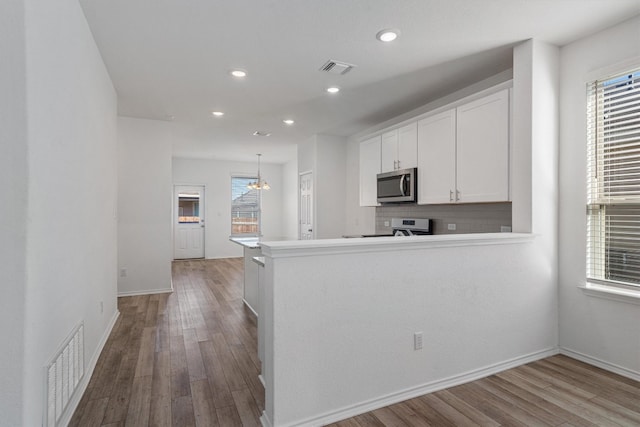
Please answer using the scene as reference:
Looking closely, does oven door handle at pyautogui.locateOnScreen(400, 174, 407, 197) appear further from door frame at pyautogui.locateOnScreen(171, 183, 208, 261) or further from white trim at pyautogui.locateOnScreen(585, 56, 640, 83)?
door frame at pyautogui.locateOnScreen(171, 183, 208, 261)

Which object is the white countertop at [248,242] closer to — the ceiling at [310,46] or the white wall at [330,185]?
the white wall at [330,185]

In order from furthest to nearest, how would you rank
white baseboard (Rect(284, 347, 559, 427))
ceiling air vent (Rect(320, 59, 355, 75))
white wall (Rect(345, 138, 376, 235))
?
white wall (Rect(345, 138, 376, 235)) < ceiling air vent (Rect(320, 59, 355, 75)) < white baseboard (Rect(284, 347, 559, 427))

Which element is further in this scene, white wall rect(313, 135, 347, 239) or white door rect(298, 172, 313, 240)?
white door rect(298, 172, 313, 240)

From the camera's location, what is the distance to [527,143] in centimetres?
268

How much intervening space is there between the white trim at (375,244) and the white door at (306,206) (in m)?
4.00

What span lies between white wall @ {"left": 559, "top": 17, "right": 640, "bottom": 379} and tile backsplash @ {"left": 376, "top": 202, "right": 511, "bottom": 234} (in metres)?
0.60

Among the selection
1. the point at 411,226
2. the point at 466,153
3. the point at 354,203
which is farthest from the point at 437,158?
the point at 354,203

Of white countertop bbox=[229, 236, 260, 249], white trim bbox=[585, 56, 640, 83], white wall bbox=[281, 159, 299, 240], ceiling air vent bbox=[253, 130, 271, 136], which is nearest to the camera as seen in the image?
white trim bbox=[585, 56, 640, 83]

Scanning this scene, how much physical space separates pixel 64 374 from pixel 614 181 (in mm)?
3935

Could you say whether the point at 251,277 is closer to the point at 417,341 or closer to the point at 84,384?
the point at 84,384

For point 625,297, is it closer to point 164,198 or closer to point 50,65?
point 50,65

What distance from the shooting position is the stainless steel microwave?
3.82m

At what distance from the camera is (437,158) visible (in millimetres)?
3506

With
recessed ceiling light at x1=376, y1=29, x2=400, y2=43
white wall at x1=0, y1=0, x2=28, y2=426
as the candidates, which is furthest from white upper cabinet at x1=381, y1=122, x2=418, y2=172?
white wall at x1=0, y1=0, x2=28, y2=426
